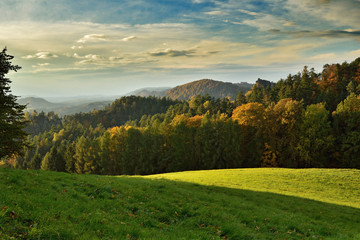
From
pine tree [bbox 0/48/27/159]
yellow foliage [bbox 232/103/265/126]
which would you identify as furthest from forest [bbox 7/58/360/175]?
pine tree [bbox 0/48/27/159]

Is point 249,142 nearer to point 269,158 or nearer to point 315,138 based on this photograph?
point 269,158

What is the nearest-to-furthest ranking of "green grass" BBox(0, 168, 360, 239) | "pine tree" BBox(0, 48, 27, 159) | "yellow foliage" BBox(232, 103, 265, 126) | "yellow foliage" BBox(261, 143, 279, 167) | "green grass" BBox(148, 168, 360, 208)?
"green grass" BBox(0, 168, 360, 239)
"pine tree" BBox(0, 48, 27, 159)
"green grass" BBox(148, 168, 360, 208)
"yellow foliage" BBox(261, 143, 279, 167)
"yellow foliage" BBox(232, 103, 265, 126)

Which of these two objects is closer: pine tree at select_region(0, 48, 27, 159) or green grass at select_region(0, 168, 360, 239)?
green grass at select_region(0, 168, 360, 239)

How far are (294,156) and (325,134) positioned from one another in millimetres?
10500

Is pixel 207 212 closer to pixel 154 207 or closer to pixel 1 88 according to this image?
pixel 154 207

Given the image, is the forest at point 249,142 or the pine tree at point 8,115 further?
the forest at point 249,142

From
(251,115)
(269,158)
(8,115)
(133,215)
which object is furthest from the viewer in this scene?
(251,115)

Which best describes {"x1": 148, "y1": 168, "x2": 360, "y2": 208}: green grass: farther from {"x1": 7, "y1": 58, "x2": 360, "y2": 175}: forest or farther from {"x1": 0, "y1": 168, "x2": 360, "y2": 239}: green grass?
{"x1": 7, "y1": 58, "x2": 360, "y2": 175}: forest

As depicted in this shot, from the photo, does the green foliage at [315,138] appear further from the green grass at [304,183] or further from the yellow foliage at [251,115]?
the green grass at [304,183]

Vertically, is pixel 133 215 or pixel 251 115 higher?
pixel 251 115

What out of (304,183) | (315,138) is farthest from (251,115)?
(304,183)

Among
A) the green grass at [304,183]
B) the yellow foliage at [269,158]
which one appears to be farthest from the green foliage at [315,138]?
the green grass at [304,183]

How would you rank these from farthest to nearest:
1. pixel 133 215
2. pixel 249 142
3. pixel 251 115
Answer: pixel 251 115 → pixel 249 142 → pixel 133 215

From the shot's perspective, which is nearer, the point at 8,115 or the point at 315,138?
the point at 8,115
